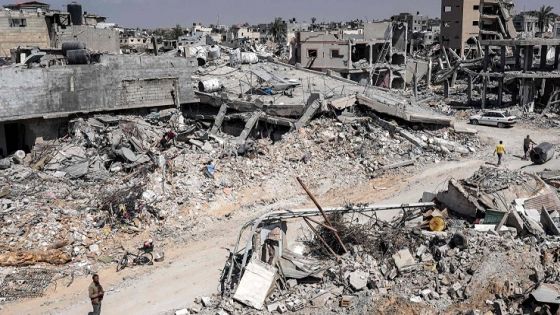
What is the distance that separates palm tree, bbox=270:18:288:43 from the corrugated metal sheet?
265 ft

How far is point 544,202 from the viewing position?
52.7 ft

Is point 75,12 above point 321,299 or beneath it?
above

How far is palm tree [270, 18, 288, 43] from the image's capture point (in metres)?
95.9

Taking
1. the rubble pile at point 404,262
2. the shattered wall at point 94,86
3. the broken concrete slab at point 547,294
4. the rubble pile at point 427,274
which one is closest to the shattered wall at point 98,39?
the shattered wall at point 94,86

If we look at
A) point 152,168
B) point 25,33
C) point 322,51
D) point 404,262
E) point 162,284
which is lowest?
point 162,284

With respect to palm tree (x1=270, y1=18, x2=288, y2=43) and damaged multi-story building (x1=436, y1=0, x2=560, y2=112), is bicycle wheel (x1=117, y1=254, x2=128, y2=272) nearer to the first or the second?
damaged multi-story building (x1=436, y1=0, x2=560, y2=112)

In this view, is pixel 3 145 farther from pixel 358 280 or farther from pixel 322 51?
pixel 322 51

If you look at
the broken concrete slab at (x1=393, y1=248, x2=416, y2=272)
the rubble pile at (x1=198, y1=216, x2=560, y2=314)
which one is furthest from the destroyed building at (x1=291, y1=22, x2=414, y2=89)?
the broken concrete slab at (x1=393, y1=248, x2=416, y2=272)

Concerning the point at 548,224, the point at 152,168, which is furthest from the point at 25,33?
the point at 548,224

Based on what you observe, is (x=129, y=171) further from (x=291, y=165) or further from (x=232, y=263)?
(x=232, y=263)

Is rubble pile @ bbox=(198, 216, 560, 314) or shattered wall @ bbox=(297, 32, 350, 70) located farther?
shattered wall @ bbox=(297, 32, 350, 70)

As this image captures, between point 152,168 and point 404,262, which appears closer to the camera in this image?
point 404,262

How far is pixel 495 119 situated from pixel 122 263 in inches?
858

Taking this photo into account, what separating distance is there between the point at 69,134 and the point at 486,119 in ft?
68.3
